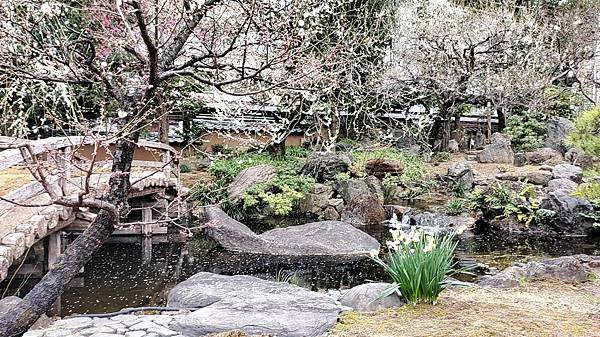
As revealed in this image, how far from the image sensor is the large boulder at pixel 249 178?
11.1m

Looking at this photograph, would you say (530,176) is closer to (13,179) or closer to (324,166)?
(324,166)

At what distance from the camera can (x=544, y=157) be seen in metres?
14.9

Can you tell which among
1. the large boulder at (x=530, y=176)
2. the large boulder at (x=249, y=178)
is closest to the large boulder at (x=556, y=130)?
→ the large boulder at (x=530, y=176)

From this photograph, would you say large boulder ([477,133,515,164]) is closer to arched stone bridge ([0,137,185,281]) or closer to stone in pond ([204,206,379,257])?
stone in pond ([204,206,379,257])

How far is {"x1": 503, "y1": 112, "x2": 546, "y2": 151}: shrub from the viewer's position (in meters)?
16.5

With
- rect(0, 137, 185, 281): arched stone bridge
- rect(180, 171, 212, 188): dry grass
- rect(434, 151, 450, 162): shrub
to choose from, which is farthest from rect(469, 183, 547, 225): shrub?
rect(0, 137, 185, 281): arched stone bridge

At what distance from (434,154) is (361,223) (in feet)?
20.2

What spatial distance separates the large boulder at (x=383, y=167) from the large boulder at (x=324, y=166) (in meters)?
0.53

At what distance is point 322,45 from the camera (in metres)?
12.2

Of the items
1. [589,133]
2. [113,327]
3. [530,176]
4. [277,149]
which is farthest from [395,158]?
[113,327]

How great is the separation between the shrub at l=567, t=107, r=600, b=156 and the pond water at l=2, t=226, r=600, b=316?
10.7ft

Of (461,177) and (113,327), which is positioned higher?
(461,177)

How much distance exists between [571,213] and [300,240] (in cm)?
499

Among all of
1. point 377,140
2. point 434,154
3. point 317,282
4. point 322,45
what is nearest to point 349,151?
point 377,140
